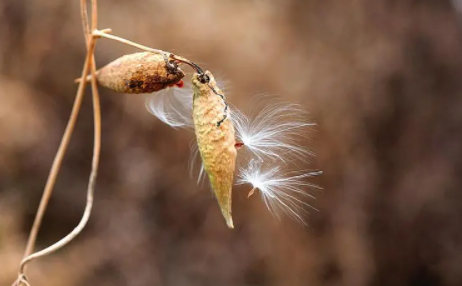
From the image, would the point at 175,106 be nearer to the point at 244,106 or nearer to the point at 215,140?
the point at 215,140

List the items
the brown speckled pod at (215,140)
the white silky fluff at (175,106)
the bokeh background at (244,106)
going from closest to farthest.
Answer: the brown speckled pod at (215,140)
the white silky fluff at (175,106)
the bokeh background at (244,106)

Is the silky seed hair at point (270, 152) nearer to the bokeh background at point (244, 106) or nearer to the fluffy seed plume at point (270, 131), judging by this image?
the fluffy seed plume at point (270, 131)

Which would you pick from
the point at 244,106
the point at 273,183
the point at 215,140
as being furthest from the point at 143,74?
the point at 244,106

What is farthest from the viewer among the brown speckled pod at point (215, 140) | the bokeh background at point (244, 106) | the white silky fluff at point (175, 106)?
the bokeh background at point (244, 106)

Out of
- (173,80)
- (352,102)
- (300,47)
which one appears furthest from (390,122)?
(173,80)

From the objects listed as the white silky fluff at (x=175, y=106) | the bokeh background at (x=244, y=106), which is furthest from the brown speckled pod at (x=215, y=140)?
the bokeh background at (x=244, y=106)

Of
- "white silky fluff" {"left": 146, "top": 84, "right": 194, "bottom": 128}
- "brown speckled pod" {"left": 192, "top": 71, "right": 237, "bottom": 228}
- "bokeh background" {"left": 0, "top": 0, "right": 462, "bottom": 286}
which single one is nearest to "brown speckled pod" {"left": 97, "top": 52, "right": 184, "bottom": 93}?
"brown speckled pod" {"left": 192, "top": 71, "right": 237, "bottom": 228}
